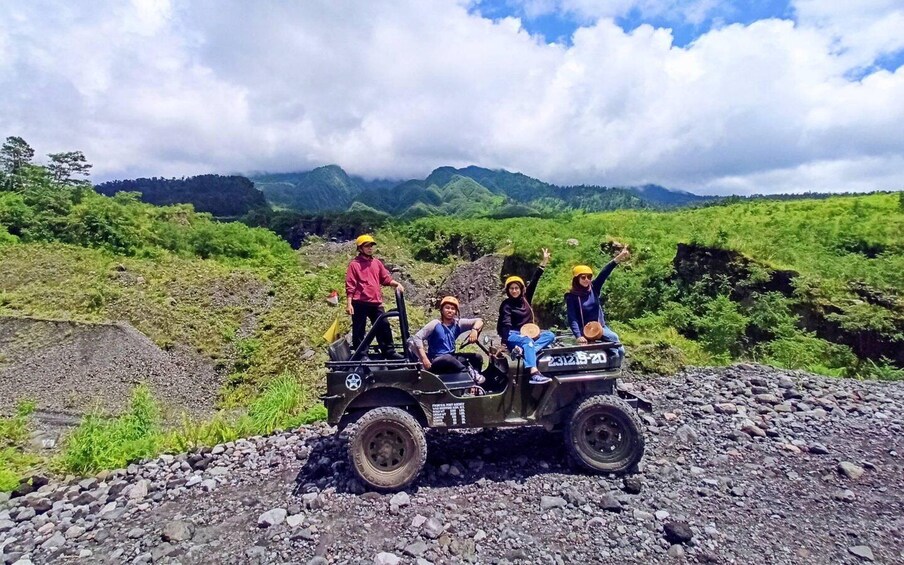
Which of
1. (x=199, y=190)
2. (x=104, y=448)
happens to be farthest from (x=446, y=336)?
(x=199, y=190)

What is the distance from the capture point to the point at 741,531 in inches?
168

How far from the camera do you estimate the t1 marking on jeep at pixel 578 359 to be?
531 cm

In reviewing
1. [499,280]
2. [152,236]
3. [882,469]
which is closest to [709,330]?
[882,469]

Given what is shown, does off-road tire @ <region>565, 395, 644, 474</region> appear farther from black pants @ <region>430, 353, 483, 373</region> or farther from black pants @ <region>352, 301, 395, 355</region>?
black pants @ <region>352, 301, 395, 355</region>

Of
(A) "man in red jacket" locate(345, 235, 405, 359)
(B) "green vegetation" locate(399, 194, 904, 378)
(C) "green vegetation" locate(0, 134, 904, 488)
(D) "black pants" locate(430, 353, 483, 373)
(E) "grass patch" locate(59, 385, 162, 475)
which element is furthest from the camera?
(B) "green vegetation" locate(399, 194, 904, 378)

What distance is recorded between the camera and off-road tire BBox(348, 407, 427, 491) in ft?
16.6

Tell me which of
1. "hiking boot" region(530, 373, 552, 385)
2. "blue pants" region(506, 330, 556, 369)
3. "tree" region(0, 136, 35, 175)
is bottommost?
"hiking boot" region(530, 373, 552, 385)

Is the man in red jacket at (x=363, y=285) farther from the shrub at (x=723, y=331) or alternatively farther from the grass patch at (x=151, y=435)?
the shrub at (x=723, y=331)

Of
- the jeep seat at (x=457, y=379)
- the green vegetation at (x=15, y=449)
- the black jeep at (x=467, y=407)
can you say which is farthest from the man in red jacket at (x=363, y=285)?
the green vegetation at (x=15, y=449)

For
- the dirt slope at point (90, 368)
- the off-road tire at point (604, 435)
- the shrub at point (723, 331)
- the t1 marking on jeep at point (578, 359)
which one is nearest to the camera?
the off-road tire at point (604, 435)

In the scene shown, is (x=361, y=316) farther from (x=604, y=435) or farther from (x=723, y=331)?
(x=723, y=331)

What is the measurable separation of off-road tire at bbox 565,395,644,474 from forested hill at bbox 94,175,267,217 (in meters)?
99.1

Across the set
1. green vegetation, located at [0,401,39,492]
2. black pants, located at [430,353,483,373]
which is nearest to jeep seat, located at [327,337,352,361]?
black pants, located at [430,353,483,373]

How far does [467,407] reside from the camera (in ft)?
17.2
